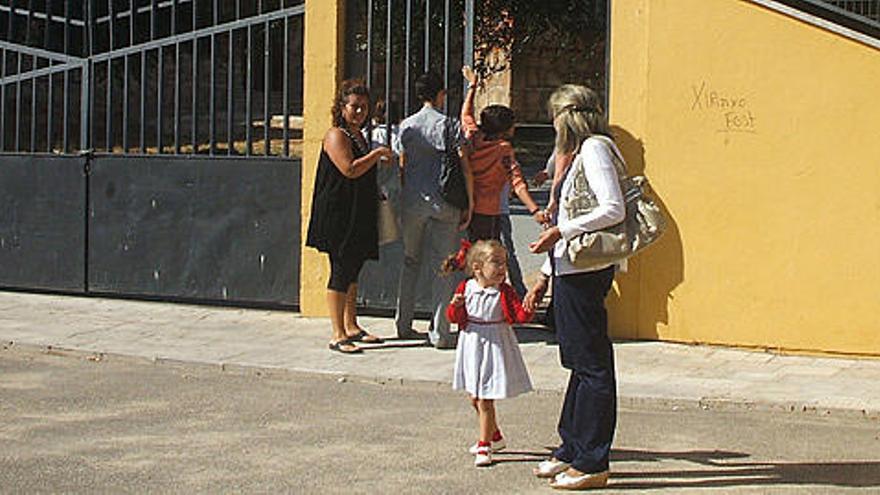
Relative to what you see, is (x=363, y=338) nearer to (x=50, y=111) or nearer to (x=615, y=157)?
(x=50, y=111)

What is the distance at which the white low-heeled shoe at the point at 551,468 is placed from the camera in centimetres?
711

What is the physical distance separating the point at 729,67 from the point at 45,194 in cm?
572

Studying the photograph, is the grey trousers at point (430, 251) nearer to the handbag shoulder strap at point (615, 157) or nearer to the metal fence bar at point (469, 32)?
the metal fence bar at point (469, 32)

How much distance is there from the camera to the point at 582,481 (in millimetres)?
6934

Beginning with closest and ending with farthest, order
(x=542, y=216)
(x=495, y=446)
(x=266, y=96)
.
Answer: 1. (x=495, y=446)
2. (x=542, y=216)
3. (x=266, y=96)

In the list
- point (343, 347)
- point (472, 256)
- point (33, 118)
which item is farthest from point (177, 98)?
point (472, 256)

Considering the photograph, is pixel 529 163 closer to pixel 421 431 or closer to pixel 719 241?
pixel 719 241

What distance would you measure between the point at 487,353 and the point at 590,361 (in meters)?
0.64

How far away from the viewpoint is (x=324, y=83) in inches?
457

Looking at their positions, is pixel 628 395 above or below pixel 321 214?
below

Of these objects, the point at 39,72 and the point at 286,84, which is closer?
the point at 286,84

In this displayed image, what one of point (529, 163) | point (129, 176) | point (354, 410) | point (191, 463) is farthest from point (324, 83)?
point (529, 163)

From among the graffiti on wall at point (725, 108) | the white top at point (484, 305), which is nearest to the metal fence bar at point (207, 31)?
the graffiti on wall at point (725, 108)

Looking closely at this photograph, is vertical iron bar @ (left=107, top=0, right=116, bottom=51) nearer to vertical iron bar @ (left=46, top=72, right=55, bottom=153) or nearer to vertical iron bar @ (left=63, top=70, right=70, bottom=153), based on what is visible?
vertical iron bar @ (left=63, top=70, right=70, bottom=153)
